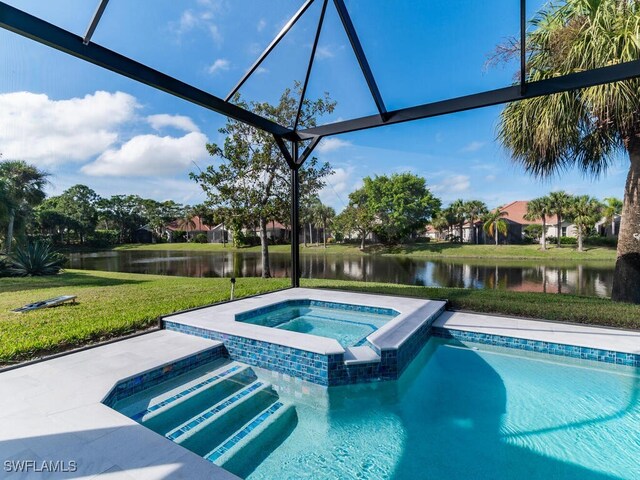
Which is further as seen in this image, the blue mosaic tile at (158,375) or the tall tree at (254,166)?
the tall tree at (254,166)

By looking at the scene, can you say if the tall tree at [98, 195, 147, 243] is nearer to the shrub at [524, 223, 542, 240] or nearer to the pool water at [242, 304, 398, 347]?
the pool water at [242, 304, 398, 347]

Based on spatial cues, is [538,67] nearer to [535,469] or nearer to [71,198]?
[535,469]

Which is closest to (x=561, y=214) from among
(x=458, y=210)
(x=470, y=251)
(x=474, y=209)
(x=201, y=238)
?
(x=470, y=251)

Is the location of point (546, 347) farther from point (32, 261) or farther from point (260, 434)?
point (32, 261)

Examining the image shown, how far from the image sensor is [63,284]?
27.3ft

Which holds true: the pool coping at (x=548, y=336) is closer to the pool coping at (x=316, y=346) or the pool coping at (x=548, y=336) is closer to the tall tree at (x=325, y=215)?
the pool coping at (x=316, y=346)

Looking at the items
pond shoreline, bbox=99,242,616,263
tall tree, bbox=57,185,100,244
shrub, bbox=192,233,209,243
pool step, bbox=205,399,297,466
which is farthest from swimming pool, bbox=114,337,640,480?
shrub, bbox=192,233,209,243

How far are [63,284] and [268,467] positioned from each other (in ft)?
29.4

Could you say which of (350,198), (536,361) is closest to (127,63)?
(536,361)

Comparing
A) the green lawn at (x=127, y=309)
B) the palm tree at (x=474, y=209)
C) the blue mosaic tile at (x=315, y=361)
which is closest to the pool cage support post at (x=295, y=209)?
the green lawn at (x=127, y=309)

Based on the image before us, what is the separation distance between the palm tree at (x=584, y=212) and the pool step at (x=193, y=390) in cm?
2684

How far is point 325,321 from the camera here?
573cm

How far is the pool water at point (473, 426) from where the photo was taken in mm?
2238

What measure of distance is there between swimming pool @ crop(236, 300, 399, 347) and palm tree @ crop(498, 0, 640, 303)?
14.3 feet
